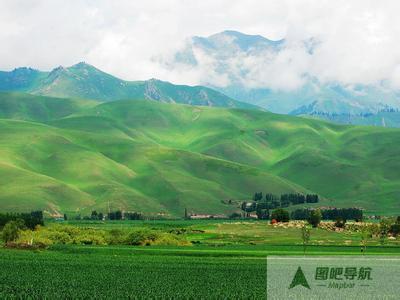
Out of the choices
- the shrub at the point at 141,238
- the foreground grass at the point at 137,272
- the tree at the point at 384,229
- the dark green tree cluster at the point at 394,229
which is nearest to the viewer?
the foreground grass at the point at 137,272

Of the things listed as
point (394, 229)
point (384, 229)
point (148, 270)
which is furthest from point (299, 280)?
point (394, 229)

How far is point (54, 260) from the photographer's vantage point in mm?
101625

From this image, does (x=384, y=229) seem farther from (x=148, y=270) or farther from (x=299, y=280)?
(x=299, y=280)

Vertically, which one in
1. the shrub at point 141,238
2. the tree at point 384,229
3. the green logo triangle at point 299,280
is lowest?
the green logo triangle at point 299,280

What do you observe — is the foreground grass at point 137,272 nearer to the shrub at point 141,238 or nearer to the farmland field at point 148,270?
the farmland field at point 148,270

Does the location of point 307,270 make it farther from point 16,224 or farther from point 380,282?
point 16,224

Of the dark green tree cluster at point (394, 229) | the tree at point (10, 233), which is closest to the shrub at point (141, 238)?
the tree at point (10, 233)

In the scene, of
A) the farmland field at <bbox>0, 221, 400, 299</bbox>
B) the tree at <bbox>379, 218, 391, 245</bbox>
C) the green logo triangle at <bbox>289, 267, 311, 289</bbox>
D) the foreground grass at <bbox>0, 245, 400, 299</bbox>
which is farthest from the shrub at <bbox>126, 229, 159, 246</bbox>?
the green logo triangle at <bbox>289, 267, 311, 289</bbox>

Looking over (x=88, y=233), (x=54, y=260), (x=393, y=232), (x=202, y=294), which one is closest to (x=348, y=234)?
(x=393, y=232)

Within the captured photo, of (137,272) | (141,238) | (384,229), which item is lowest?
(137,272)

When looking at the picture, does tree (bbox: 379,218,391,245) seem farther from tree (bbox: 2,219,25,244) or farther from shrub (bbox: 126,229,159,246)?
tree (bbox: 2,219,25,244)

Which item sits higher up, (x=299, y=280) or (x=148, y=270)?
(x=148, y=270)

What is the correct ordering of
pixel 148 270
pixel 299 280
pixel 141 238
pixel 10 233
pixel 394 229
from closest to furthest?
pixel 299 280
pixel 148 270
pixel 10 233
pixel 141 238
pixel 394 229

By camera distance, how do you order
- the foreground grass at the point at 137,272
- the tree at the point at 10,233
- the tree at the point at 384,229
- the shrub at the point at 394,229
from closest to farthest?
the foreground grass at the point at 137,272 < the tree at the point at 10,233 < the tree at the point at 384,229 < the shrub at the point at 394,229
